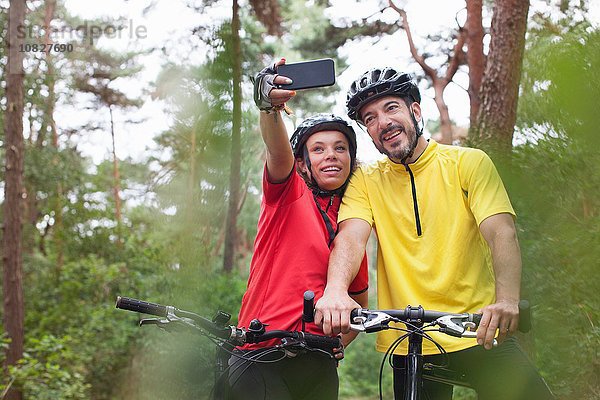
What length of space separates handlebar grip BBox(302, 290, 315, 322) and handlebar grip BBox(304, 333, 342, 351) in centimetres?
12

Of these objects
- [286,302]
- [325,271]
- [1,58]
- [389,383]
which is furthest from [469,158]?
[1,58]

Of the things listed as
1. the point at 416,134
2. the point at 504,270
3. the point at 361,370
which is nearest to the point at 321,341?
the point at 504,270

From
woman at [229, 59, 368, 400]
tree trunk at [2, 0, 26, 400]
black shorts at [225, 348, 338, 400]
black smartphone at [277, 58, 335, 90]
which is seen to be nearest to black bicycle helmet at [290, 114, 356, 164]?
woman at [229, 59, 368, 400]

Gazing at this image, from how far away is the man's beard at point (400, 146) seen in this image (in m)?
2.79

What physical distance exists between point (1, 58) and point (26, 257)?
5.97m

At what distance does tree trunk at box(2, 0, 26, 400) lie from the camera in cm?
1218

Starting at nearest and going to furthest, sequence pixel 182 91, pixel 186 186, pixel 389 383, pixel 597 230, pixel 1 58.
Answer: pixel 597 230
pixel 182 91
pixel 186 186
pixel 389 383
pixel 1 58

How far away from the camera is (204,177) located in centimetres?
305

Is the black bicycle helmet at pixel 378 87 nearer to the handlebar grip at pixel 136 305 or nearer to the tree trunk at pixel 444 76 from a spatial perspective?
the handlebar grip at pixel 136 305

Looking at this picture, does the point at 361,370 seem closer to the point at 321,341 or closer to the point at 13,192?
the point at 13,192

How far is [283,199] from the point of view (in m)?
2.74

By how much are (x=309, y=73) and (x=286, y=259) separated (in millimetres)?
800

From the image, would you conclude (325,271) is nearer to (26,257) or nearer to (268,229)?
(268,229)

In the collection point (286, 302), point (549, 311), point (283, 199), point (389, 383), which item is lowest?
point (389, 383)
